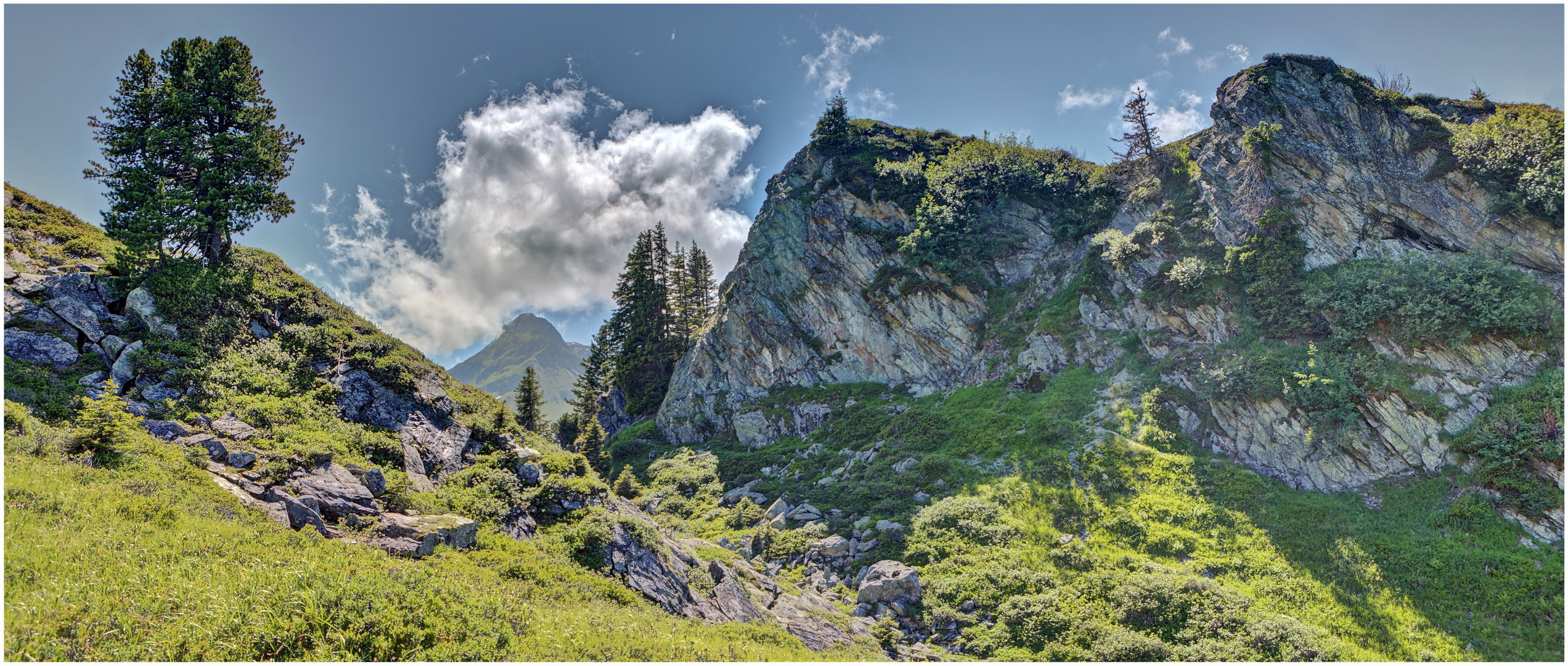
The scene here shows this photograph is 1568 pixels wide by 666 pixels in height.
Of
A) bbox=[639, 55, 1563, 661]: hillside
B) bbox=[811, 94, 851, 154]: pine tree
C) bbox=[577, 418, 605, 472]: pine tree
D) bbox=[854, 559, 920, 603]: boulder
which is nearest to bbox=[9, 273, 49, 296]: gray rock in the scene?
bbox=[577, 418, 605, 472]: pine tree

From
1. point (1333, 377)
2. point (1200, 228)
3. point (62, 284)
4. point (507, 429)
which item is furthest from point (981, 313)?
point (62, 284)

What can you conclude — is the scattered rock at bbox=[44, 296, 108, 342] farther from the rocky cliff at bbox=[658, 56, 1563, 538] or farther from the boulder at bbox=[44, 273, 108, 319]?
the rocky cliff at bbox=[658, 56, 1563, 538]

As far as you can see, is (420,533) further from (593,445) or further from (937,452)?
(593,445)

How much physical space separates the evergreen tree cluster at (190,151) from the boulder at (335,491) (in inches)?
550

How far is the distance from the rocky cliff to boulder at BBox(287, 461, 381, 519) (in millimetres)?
25455

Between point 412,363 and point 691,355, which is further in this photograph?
point 691,355

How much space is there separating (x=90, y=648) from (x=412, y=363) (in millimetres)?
16618

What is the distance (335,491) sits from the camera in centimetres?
1250

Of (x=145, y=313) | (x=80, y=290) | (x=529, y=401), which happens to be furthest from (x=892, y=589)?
(x=529, y=401)

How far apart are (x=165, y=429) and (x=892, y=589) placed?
783 inches

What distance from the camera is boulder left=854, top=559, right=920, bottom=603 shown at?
634 inches

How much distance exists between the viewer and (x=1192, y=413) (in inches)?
912

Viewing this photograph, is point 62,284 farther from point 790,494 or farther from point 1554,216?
point 1554,216

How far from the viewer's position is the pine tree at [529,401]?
41781mm
